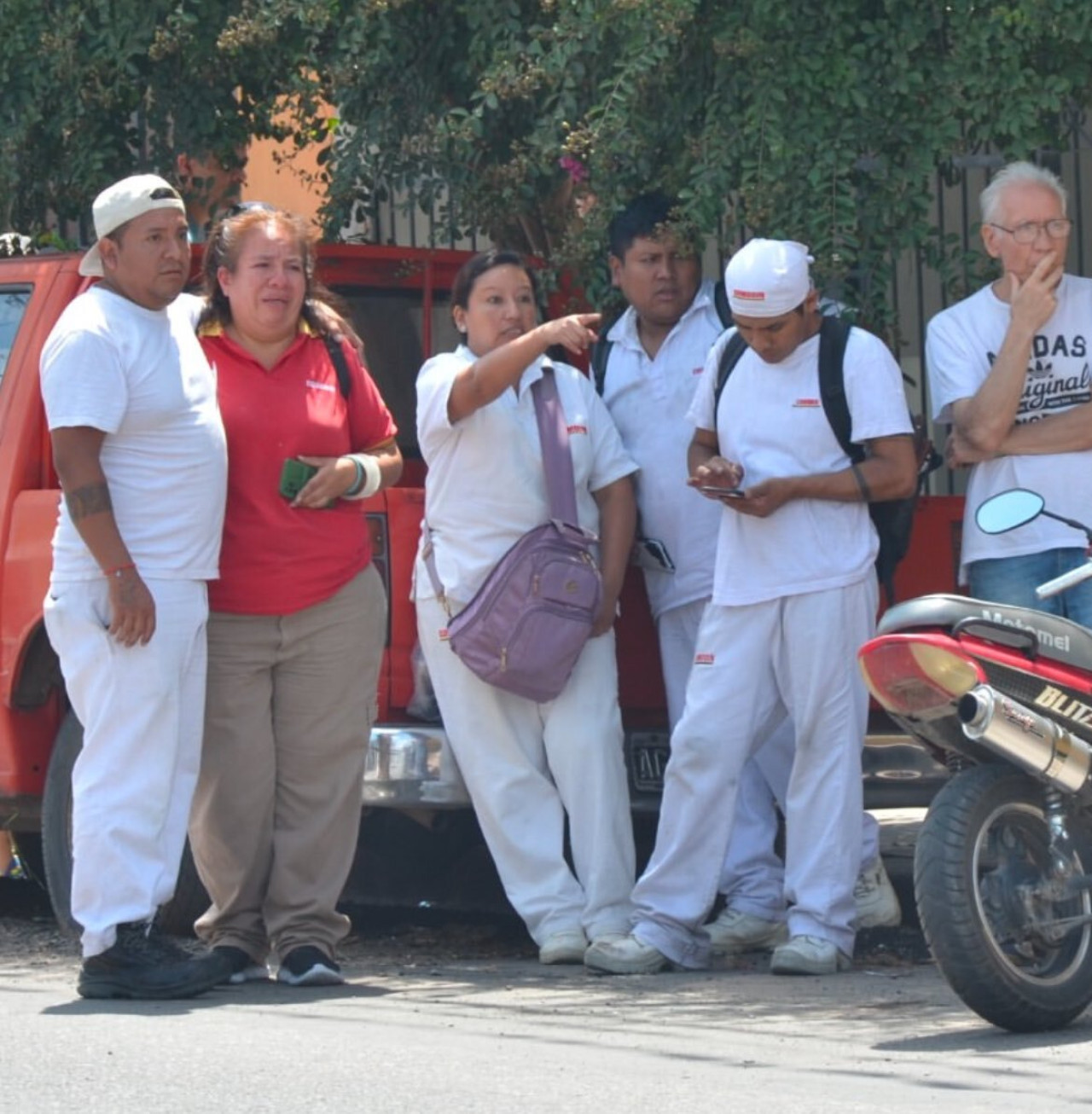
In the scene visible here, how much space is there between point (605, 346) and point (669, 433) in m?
0.39

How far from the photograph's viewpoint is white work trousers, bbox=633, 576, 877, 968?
272 inches

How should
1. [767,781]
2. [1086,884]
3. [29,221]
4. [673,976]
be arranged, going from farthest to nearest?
[29,221]
[767,781]
[673,976]
[1086,884]

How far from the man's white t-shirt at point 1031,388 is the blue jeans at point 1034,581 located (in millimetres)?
29

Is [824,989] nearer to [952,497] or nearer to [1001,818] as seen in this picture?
[1001,818]

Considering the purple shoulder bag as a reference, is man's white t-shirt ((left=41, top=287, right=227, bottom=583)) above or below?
above

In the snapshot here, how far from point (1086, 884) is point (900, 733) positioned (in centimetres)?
145

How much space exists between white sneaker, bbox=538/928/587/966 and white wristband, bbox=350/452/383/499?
4.27ft

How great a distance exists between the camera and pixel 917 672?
5.80m

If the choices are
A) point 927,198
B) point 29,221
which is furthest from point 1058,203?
point 29,221

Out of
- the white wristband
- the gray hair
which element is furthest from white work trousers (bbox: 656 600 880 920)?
the gray hair

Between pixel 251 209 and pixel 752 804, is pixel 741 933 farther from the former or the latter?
pixel 251 209

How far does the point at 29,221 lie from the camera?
29.9 ft

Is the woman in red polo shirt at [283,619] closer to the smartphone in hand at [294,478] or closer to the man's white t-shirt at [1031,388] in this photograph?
the smartphone in hand at [294,478]

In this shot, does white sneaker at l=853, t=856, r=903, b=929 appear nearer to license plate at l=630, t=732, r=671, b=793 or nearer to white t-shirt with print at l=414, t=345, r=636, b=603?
license plate at l=630, t=732, r=671, b=793
